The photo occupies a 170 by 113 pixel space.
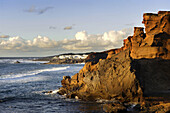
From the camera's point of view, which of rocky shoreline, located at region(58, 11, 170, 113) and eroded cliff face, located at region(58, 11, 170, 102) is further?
eroded cliff face, located at region(58, 11, 170, 102)

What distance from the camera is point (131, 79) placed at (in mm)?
24688

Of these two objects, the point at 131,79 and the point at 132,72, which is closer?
the point at 131,79

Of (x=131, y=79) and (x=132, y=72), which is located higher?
(x=132, y=72)

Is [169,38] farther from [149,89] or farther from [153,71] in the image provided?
[149,89]

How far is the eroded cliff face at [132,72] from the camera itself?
25109mm

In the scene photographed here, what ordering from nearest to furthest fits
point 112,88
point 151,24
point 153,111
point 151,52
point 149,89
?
point 153,111 → point 112,88 → point 149,89 → point 151,52 → point 151,24

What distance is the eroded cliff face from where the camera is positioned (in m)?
25.1

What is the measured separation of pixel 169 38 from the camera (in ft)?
116

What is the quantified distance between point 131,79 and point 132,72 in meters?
0.90

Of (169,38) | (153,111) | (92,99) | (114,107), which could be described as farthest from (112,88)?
(169,38)

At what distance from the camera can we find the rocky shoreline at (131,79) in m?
24.0

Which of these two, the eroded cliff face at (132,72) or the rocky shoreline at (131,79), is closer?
the rocky shoreline at (131,79)

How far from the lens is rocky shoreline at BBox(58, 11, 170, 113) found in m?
24.0

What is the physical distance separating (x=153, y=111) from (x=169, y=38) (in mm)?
20243
